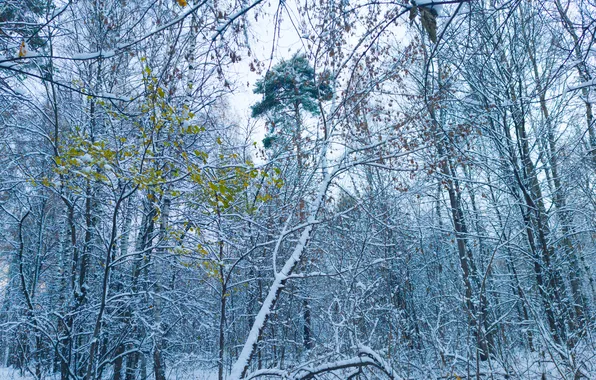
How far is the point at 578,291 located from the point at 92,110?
475 inches

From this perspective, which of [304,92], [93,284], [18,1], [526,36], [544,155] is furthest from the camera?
[304,92]

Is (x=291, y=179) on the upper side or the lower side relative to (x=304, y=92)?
lower

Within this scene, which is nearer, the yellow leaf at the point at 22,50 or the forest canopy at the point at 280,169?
the yellow leaf at the point at 22,50

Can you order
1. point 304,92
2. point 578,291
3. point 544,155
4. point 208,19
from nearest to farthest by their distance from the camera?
1. point 208,19
2. point 544,155
3. point 578,291
4. point 304,92

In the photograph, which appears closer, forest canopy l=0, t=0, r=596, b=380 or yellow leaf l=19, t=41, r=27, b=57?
yellow leaf l=19, t=41, r=27, b=57

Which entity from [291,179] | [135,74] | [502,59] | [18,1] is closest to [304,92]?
[291,179]

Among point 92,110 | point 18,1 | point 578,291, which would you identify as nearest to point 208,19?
point 18,1

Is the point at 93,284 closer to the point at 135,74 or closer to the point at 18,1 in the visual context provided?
the point at 135,74

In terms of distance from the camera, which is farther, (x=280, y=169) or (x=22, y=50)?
(x=280, y=169)

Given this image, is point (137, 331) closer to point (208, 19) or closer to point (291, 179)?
point (291, 179)

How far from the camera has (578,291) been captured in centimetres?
825

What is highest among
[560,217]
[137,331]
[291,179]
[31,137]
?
[31,137]

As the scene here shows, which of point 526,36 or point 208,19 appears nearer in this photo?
point 208,19

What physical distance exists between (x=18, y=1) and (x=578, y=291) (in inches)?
457
